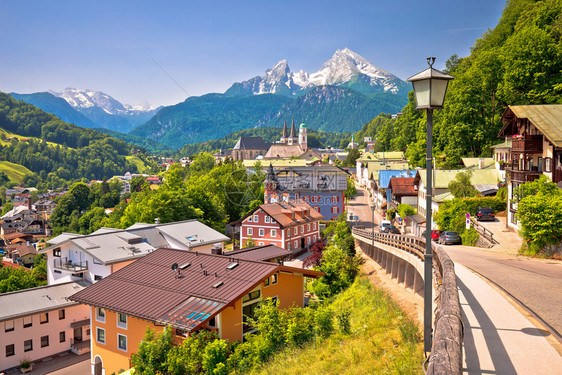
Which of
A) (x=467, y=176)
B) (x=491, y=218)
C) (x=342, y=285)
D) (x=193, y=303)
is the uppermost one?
(x=467, y=176)

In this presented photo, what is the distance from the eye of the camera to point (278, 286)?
24.6 metres

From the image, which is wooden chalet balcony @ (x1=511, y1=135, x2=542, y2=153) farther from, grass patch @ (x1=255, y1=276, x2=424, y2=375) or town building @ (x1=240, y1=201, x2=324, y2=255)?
town building @ (x1=240, y1=201, x2=324, y2=255)

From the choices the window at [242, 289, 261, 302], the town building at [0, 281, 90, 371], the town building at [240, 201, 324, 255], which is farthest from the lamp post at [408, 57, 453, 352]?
the town building at [240, 201, 324, 255]

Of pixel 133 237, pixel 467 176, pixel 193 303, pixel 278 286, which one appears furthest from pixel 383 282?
pixel 133 237

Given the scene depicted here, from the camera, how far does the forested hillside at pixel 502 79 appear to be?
4044 cm

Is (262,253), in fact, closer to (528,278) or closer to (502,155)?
(528,278)

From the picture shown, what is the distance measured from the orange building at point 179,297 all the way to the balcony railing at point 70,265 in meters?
14.7

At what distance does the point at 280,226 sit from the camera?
53.7 m

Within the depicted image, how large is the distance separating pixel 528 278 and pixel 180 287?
1638 centimetres

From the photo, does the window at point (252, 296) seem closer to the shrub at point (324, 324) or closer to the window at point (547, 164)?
the shrub at point (324, 324)

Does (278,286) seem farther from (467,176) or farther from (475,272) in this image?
(467,176)

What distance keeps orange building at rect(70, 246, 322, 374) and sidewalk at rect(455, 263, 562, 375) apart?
12440 mm

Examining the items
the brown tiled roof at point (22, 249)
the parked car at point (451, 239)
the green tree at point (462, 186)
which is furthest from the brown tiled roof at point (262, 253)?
the brown tiled roof at point (22, 249)

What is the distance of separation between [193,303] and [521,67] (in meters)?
39.0
